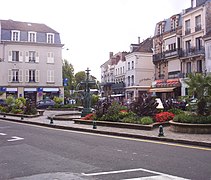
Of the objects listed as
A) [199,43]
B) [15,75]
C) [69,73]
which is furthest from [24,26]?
[199,43]

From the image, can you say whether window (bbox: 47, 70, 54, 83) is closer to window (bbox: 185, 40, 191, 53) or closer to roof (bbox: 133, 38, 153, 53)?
roof (bbox: 133, 38, 153, 53)

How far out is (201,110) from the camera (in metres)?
14.0

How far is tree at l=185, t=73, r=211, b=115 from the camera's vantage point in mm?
13762

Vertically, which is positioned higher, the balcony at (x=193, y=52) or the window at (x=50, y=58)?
the window at (x=50, y=58)

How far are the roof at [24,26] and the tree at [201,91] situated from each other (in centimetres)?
4715

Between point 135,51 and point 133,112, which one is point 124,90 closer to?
point 135,51

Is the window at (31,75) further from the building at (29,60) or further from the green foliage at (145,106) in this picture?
the green foliage at (145,106)

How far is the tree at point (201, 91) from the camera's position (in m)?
13.8

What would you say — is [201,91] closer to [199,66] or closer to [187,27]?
[199,66]

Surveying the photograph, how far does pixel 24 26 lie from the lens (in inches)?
2270

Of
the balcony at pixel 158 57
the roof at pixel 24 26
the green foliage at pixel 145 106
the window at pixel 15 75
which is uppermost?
the roof at pixel 24 26

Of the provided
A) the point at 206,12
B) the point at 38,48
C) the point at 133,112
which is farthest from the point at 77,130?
the point at 38,48

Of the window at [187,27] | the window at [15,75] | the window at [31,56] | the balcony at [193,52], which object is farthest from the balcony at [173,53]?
the window at [15,75]

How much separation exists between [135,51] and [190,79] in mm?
47282
